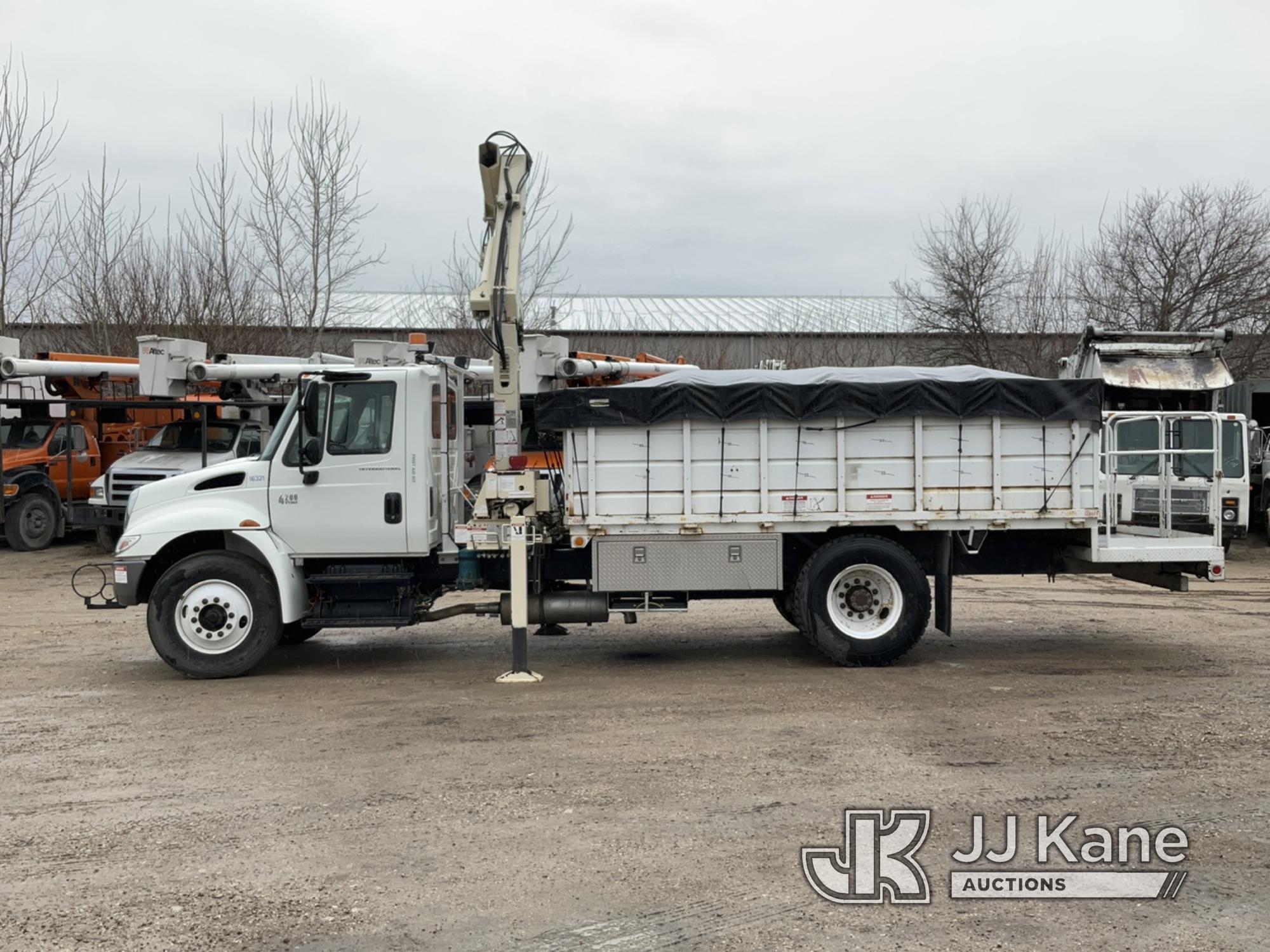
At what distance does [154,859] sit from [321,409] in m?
4.88

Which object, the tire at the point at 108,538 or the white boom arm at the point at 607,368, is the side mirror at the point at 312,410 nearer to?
the white boom arm at the point at 607,368

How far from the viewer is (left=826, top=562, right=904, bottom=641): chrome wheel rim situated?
9766mm

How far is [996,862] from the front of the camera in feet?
17.2

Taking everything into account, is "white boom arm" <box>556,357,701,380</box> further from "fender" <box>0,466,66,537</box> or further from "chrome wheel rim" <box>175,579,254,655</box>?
"fender" <box>0,466,66,537</box>

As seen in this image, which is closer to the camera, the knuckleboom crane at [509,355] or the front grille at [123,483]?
the knuckleboom crane at [509,355]

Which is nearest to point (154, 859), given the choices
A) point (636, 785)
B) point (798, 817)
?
point (636, 785)

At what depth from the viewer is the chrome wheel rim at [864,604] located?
9.77 m


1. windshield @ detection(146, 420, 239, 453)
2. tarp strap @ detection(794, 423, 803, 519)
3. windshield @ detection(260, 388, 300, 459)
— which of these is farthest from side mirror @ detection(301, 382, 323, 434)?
windshield @ detection(146, 420, 239, 453)

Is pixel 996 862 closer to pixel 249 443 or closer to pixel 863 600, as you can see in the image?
pixel 863 600

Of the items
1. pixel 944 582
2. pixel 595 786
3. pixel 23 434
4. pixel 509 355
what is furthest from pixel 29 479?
pixel 595 786

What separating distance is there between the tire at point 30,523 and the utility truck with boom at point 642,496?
12511 mm

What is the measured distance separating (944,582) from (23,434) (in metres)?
18.4

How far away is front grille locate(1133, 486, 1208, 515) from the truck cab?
687 inches

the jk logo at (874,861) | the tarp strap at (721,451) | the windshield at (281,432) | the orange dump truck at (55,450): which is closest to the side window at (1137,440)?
the tarp strap at (721,451)
